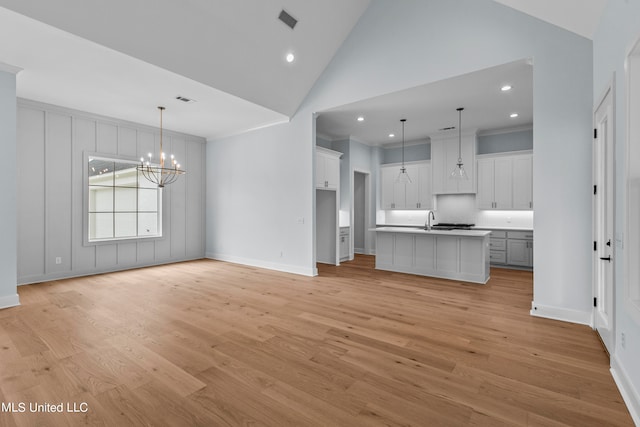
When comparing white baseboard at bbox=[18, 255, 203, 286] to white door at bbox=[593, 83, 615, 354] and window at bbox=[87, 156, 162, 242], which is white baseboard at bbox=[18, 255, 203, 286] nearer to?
window at bbox=[87, 156, 162, 242]

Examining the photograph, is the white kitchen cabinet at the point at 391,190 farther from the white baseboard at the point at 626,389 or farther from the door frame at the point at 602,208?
the white baseboard at the point at 626,389

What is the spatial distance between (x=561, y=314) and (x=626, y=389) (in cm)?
167

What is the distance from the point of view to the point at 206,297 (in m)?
4.49

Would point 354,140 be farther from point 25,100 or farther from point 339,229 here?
point 25,100

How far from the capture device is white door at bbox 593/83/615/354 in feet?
8.95

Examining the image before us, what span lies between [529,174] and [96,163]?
921cm

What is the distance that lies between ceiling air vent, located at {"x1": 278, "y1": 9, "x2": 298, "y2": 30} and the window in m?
4.47

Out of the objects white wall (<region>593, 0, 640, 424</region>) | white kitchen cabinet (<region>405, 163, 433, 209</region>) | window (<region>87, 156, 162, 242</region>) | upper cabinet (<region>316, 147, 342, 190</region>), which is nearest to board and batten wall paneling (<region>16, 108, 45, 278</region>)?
window (<region>87, 156, 162, 242</region>)

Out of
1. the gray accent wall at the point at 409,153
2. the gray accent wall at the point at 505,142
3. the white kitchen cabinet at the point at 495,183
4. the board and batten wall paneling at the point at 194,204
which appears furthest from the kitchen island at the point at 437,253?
the board and batten wall paneling at the point at 194,204

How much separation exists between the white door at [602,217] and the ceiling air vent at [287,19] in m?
3.94

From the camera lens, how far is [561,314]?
3.54 metres

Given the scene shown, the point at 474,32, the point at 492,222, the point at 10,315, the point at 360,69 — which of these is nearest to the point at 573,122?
the point at 474,32

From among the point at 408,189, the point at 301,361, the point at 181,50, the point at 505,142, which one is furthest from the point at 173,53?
the point at 505,142

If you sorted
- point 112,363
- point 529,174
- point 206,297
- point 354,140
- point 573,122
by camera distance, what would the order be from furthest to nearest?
point 354,140, point 529,174, point 206,297, point 573,122, point 112,363
